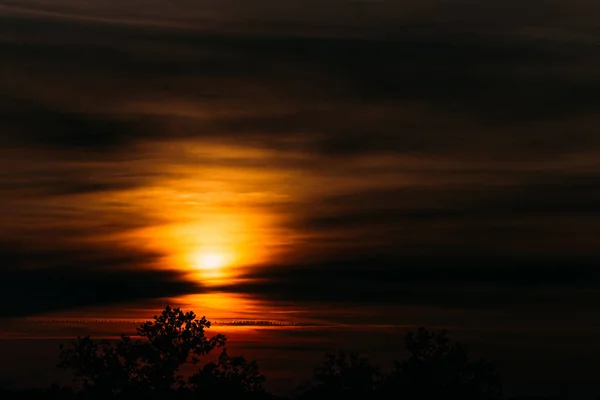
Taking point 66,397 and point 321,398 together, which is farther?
point 66,397

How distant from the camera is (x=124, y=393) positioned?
98.3 metres

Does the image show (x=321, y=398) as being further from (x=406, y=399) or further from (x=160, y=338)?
(x=160, y=338)

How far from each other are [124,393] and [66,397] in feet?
15.0

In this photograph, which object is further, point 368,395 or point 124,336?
point 124,336

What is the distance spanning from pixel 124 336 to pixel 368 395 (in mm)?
20494

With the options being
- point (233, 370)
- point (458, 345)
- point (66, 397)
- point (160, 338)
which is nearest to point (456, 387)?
point (458, 345)

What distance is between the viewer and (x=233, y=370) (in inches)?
3725

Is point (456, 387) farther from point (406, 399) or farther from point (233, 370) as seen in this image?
point (233, 370)

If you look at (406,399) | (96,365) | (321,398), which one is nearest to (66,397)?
(96,365)

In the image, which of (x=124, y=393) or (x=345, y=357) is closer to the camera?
(x=345, y=357)

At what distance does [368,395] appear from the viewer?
297ft

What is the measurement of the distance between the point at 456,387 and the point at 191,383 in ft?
66.0

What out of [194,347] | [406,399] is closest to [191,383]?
[194,347]

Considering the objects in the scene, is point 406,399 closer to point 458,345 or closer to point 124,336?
point 458,345
